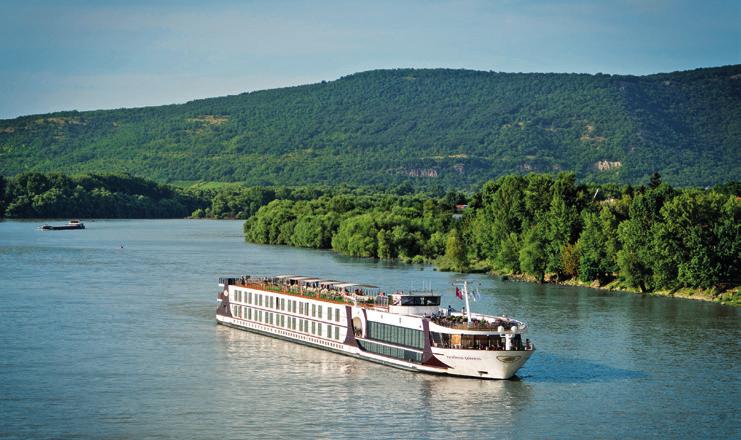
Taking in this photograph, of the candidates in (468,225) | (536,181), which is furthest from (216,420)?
(468,225)

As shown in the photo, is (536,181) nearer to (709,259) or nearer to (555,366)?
(709,259)

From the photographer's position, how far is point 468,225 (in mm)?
112000

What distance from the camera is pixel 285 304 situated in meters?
57.4

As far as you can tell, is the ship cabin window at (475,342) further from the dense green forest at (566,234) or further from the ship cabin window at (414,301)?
the dense green forest at (566,234)

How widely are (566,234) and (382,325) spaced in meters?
45.5

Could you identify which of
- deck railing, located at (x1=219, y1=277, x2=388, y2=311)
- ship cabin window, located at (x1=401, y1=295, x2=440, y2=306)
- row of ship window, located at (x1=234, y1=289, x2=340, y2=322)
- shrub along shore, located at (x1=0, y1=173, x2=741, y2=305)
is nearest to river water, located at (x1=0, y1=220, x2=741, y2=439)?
row of ship window, located at (x1=234, y1=289, x2=340, y2=322)

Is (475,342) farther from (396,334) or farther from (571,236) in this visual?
(571,236)

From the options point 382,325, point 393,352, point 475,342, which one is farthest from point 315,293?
point 475,342

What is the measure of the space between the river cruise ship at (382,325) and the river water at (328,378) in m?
0.77

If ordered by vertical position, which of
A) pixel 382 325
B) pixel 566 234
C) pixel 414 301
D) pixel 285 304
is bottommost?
pixel 382 325

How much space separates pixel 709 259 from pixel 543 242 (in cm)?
1980

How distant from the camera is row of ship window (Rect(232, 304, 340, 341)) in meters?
53.5

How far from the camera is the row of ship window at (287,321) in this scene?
53.5m

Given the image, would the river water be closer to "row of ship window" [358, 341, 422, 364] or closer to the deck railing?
"row of ship window" [358, 341, 422, 364]
